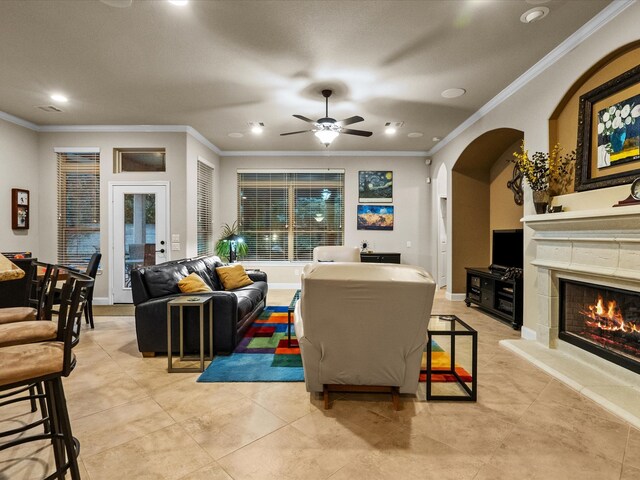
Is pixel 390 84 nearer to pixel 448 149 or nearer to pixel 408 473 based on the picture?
pixel 448 149

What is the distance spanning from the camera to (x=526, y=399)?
8.21ft

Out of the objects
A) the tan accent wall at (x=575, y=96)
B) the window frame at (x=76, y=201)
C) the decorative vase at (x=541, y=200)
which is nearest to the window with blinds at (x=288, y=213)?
the window frame at (x=76, y=201)

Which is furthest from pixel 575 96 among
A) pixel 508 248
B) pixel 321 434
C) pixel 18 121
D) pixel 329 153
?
pixel 18 121

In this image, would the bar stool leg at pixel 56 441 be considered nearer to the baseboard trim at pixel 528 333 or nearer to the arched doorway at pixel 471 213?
the baseboard trim at pixel 528 333

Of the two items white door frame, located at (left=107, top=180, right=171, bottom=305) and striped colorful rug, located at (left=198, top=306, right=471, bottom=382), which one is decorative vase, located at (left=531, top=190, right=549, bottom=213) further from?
white door frame, located at (left=107, top=180, right=171, bottom=305)

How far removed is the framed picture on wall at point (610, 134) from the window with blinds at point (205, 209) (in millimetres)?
5725

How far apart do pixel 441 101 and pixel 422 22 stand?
1900 mm

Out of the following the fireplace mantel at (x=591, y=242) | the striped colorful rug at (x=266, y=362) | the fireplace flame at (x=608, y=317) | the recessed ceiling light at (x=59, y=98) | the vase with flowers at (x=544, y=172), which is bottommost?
the striped colorful rug at (x=266, y=362)

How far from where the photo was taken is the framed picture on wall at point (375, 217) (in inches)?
291

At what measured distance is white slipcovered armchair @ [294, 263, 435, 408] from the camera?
202cm

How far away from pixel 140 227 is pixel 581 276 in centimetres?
619

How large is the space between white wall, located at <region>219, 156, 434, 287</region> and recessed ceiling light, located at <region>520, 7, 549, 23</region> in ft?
15.0

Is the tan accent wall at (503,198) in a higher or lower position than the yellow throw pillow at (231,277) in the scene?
higher

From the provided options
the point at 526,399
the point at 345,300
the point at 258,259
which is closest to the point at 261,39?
the point at 345,300
